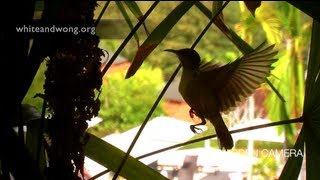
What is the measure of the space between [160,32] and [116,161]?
0.13 metres

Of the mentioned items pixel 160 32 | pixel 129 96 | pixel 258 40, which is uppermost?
pixel 258 40

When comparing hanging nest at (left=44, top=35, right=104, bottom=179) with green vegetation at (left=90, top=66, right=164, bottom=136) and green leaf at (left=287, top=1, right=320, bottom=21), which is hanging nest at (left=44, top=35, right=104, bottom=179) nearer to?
green leaf at (left=287, top=1, right=320, bottom=21)

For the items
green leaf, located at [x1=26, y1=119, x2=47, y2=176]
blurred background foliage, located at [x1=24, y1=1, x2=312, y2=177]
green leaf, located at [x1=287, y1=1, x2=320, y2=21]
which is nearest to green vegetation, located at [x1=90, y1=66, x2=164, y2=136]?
blurred background foliage, located at [x1=24, y1=1, x2=312, y2=177]

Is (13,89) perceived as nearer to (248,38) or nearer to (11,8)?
(11,8)

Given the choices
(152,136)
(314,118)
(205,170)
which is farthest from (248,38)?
(314,118)

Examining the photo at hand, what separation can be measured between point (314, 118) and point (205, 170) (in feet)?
1.18

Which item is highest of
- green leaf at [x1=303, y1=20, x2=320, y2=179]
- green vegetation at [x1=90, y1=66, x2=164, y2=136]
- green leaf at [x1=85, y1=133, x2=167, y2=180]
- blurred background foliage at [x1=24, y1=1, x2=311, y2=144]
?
blurred background foliage at [x1=24, y1=1, x2=311, y2=144]

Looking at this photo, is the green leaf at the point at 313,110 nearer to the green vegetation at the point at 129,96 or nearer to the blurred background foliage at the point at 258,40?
the blurred background foliage at the point at 258,40

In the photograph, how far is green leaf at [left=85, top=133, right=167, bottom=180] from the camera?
392 millimetres

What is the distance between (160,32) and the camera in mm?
373

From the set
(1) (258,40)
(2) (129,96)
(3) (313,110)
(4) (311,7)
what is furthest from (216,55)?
(4) (311,7)

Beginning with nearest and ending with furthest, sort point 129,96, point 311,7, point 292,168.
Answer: point 311,7 < point 292,168 < point 129,96

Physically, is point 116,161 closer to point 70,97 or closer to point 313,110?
point 70,97

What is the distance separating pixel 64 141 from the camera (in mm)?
323
